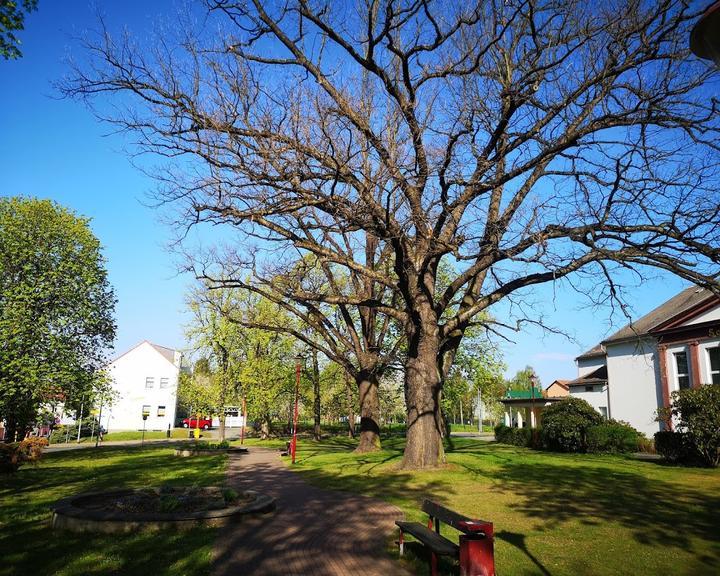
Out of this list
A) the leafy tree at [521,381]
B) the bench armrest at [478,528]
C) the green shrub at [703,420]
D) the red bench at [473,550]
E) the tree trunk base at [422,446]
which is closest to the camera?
the red bench at [473,550]

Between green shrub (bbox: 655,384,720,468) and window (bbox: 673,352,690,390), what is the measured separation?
780cm

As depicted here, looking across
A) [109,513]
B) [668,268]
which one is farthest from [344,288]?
[109,513]

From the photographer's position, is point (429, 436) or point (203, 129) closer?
point (203, 129)

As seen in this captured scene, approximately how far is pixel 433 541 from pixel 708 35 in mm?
5639

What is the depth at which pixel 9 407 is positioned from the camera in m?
22.5

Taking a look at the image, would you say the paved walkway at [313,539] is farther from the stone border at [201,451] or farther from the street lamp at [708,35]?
the stone border at [201,451]

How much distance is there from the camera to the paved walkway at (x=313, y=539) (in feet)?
21.6

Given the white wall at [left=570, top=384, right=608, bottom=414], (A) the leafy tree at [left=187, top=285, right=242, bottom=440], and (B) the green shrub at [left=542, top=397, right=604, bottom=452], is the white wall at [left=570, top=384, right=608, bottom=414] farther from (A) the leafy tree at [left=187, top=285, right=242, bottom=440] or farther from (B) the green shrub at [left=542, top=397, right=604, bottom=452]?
(A) the leafy tree at [left=187, top=285, right=242, bottom=440]

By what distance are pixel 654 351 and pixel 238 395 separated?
25.8 metres

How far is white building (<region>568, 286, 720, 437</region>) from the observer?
22.7 m

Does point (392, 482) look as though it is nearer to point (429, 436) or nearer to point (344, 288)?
point (429, 436)

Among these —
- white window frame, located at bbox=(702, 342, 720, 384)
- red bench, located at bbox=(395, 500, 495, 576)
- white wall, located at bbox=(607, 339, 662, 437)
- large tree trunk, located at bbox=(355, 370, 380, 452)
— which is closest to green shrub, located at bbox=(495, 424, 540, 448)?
white wall, located at bbox=(607, 339, 662, 437)

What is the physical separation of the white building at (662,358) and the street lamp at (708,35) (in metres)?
19.3

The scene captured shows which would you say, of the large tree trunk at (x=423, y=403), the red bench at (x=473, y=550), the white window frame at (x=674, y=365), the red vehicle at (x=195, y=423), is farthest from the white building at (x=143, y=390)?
the red bench at (x=473, y=550)
